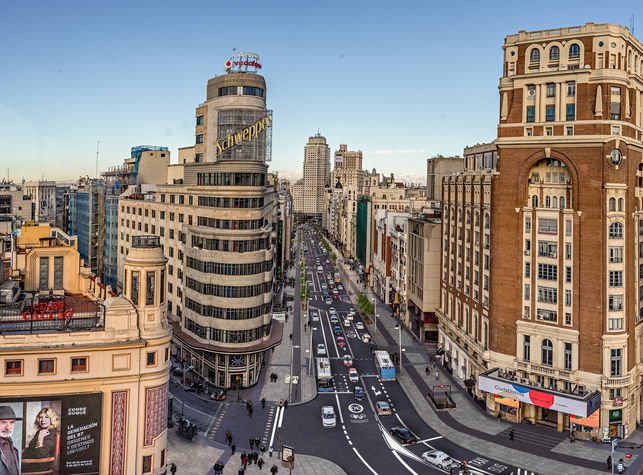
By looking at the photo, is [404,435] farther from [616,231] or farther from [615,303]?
[616,231]

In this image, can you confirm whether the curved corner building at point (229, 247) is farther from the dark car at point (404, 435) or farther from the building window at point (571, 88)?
the building window at point (571, 88)

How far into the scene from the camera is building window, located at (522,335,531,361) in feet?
216

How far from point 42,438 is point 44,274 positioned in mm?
21396

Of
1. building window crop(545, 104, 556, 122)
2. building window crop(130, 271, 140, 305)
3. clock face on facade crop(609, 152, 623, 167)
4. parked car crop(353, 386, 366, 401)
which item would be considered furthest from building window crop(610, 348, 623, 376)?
building window crop(130, 271, 140, 305)

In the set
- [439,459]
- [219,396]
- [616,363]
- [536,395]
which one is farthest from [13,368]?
[616,363]

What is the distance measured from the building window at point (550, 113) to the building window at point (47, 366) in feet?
190

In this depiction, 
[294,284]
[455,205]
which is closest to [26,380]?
[455,205]

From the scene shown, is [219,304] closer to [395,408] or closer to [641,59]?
[395,408]

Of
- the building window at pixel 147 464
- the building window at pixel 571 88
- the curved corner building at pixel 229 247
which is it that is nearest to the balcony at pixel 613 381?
the building window at pixel 571 88

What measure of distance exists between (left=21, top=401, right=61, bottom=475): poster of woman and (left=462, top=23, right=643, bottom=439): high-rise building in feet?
155

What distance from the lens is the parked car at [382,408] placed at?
218ft

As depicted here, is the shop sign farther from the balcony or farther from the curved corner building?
the curved corner building

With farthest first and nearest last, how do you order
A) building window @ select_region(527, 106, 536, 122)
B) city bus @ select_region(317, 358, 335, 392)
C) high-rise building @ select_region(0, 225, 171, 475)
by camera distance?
city bus @ select_region(317, 358, 335, 392)
building window @ select_region(527, 106, 536, 122)
high-rise building @ select_region(0, 225, 171, 475)

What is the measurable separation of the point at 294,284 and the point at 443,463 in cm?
12189
